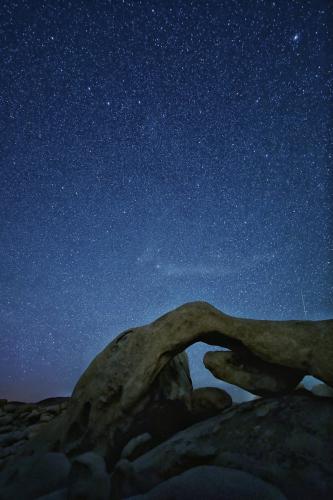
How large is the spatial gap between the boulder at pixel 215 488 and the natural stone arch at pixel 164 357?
7.36ft

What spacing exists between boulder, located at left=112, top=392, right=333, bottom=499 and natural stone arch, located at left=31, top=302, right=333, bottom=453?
0.72 m

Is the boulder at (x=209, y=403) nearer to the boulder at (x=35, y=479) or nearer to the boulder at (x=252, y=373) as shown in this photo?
the boulder at (x=252, y=373)

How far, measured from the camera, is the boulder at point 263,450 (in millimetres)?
3418

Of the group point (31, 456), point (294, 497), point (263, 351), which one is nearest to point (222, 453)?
point (294, 497)

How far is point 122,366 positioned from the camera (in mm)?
5902

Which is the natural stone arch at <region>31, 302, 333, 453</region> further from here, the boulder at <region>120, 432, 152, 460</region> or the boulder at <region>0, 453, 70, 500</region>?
the boulder at <region>0, 453, 70, 500</region>

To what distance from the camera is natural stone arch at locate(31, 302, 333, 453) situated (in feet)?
16.8

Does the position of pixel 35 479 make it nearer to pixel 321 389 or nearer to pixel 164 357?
pixel 164 357

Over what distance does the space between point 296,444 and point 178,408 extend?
2.77m

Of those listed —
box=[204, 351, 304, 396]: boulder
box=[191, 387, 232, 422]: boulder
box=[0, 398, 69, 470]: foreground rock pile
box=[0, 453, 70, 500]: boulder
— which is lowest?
box=[0, 398, 69, 470]: foreground rock pile

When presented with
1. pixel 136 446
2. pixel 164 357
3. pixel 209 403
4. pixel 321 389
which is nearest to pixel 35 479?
pixel 136 446

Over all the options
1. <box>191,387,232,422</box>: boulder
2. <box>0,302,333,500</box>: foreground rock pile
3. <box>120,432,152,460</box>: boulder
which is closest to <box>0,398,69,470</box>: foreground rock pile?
<box>0,302,333,500</box>: foreground rock pile

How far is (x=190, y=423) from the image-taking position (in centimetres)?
604

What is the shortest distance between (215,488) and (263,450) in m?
1.21
